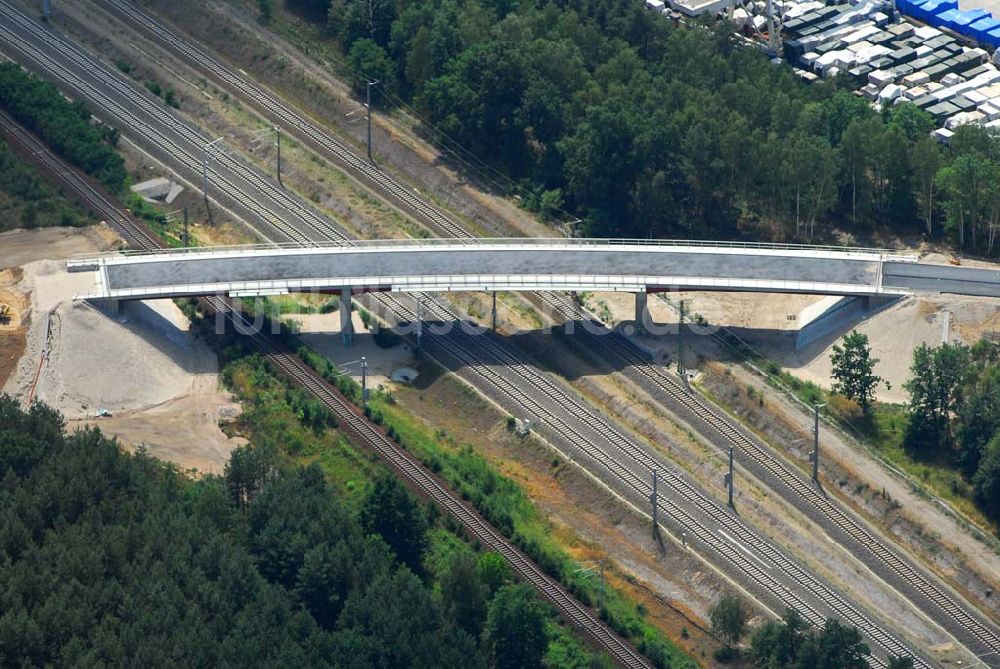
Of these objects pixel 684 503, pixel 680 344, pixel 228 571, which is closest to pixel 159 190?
pixel 680 344

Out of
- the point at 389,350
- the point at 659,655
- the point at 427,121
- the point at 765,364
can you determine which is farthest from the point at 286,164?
A: the point at 659,655

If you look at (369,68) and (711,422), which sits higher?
(369,68)

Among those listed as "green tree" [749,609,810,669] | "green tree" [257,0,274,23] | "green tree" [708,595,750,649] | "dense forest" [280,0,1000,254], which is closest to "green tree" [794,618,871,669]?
"green tree" [749,609,810,669]

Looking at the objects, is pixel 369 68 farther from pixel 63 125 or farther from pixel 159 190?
pixel 63 125

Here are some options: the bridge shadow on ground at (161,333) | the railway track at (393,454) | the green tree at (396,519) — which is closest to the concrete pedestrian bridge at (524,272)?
the bridge shadow on ground at (161,333)

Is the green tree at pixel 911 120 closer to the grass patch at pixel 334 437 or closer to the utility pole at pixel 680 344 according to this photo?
the utility pole at pixel 680 344

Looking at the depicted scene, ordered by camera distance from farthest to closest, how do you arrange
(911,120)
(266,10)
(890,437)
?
(266,10) → (911,120) → (890,437)

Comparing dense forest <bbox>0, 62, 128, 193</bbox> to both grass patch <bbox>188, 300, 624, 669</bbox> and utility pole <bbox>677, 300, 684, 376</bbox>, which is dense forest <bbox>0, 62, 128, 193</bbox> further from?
utility pole <bbox>677, 300, 684, 376</bbox>
